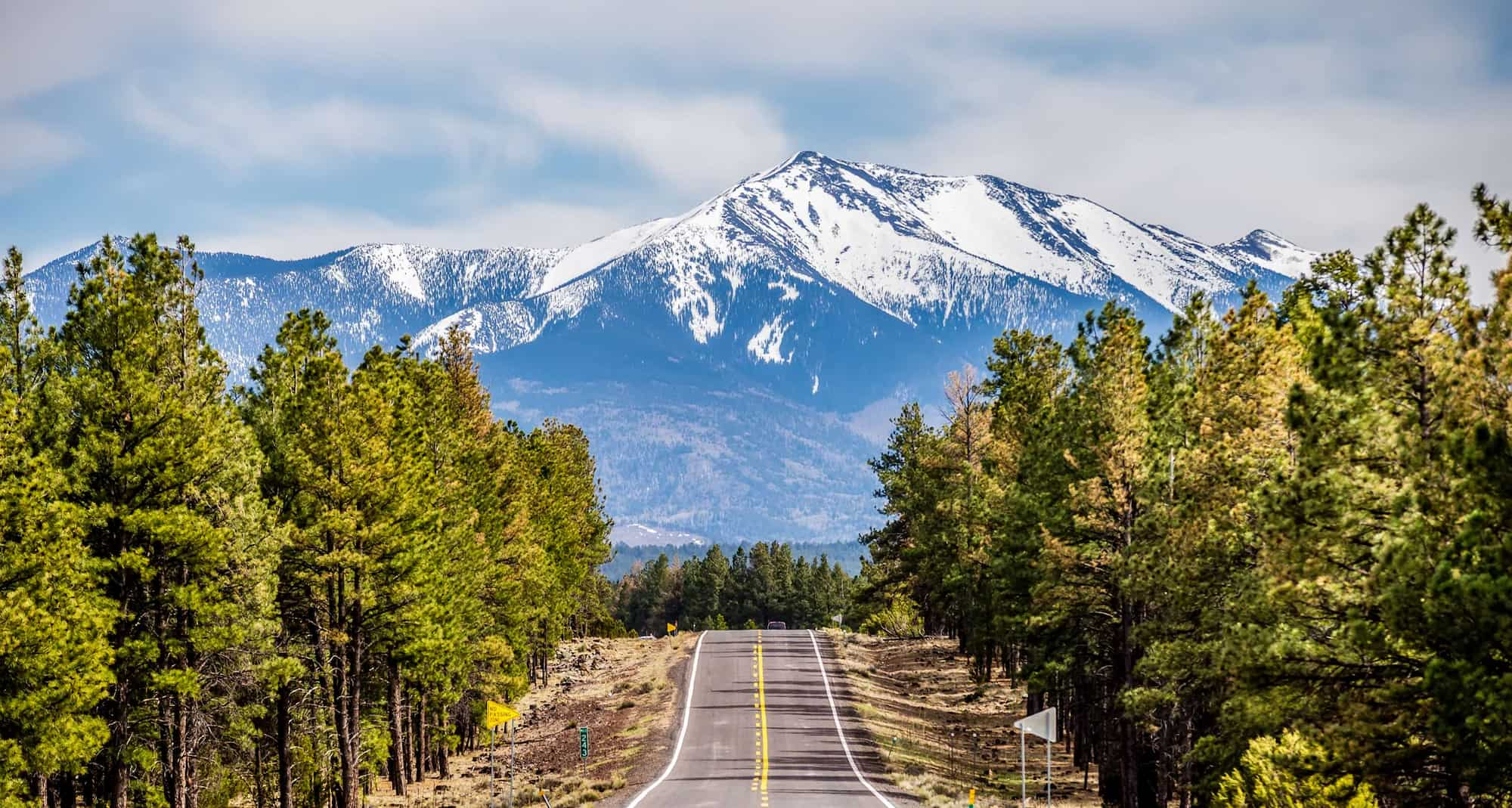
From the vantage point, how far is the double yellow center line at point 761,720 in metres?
33.5

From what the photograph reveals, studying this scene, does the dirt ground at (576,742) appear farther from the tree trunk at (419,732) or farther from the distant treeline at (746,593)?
the distant treeline at (746,593)

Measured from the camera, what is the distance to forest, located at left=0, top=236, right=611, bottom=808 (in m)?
20.5

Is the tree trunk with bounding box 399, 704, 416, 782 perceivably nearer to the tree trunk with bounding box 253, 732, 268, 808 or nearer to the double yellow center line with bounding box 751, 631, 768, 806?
the tree trunk with bounding box 253, 732, 268, 808

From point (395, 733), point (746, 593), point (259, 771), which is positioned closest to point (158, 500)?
point (259, 771)

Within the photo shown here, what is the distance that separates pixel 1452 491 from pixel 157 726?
73.9 feet

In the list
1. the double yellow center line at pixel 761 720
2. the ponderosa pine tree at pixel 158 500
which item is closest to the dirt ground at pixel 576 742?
the double yellow center line at pixel 761 720

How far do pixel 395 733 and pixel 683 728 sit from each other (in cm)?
1172

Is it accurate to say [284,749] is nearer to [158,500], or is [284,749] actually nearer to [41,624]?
[158,500]

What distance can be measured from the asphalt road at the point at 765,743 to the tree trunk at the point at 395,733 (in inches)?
306

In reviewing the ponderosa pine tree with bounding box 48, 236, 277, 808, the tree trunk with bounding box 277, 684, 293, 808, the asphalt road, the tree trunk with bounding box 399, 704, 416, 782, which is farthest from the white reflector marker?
the tree trunk with bounding box 399, 704, 416, 782

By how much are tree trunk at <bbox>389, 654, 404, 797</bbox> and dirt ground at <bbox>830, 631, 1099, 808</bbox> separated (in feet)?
46.4

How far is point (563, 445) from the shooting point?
242 feet

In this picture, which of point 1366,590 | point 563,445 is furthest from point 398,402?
point 563,445

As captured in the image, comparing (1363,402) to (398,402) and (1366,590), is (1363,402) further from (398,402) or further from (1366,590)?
(398,402)
